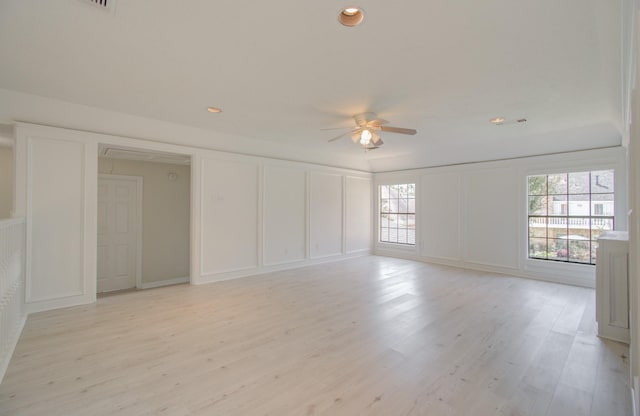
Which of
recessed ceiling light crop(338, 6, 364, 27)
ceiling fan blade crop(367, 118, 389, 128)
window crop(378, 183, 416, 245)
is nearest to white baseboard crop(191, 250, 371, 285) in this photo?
window crop(378, 183, 416, 245)

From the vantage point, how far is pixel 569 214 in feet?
16.5

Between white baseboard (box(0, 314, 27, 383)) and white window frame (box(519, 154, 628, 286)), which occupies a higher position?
white window frame (box(519, 154, 628, 286))

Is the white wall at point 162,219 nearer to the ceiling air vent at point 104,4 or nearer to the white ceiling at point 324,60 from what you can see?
the white ceiling at point 324,60

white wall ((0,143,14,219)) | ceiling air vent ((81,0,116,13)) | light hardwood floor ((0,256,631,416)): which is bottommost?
light hardwood floor ((0,256,631,416))

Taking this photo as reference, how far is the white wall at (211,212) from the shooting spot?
3426 millimetres

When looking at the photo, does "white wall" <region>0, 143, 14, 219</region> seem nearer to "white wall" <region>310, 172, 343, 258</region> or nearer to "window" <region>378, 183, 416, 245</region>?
"white wall" <region>310, 172, 343, 258</region>

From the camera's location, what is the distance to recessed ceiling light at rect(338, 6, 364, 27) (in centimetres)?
186

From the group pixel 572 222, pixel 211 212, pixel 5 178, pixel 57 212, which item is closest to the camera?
pixel 57 212

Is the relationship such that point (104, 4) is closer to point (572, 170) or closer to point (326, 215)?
point (326, 215)

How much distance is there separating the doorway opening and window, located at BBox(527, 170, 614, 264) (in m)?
6.69

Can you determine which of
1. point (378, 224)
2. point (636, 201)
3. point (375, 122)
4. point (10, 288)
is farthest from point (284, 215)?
point (636, 201)

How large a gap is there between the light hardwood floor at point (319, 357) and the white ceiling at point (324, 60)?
2.53 meters

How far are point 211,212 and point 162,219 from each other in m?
2.01

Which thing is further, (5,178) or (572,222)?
(572,222)
